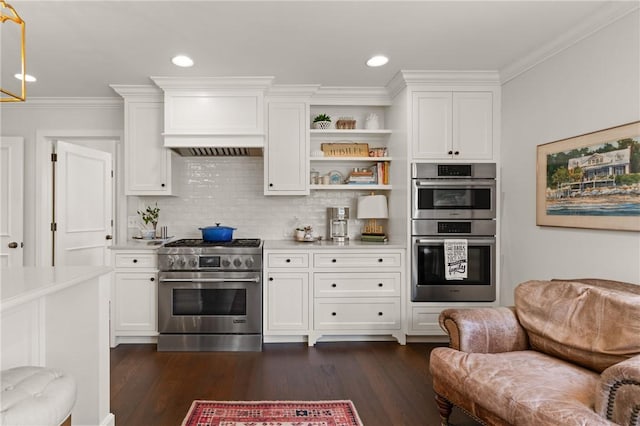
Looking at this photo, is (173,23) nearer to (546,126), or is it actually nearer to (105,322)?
(105,322)

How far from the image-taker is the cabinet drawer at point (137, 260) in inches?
135

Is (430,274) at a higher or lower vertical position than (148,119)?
lower

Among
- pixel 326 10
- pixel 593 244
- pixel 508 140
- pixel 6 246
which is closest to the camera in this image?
pixel 326 10

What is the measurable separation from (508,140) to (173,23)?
2777mm

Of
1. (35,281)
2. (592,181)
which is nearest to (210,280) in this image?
(35,281)

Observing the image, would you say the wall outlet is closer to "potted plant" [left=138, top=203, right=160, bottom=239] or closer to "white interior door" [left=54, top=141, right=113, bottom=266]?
"potted plant" [left=138, top=203, right=160, bottom=239]

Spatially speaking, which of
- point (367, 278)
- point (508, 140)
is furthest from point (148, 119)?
point (508, 140)

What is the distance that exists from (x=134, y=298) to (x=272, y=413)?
182 centimetres

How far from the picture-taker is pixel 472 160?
3434 millimetres

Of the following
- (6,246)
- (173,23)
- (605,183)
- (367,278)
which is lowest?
(367,278)

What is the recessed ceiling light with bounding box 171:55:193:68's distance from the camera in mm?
2969

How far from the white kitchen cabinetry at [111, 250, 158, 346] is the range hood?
117 centimetres

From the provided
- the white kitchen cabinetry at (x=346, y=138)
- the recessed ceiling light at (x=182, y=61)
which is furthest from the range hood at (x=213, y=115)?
the white kitchen cabinetry at (x=346, y=138)

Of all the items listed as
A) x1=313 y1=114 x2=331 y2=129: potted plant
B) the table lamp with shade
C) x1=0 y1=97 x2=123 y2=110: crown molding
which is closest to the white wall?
the table lamp with shade
